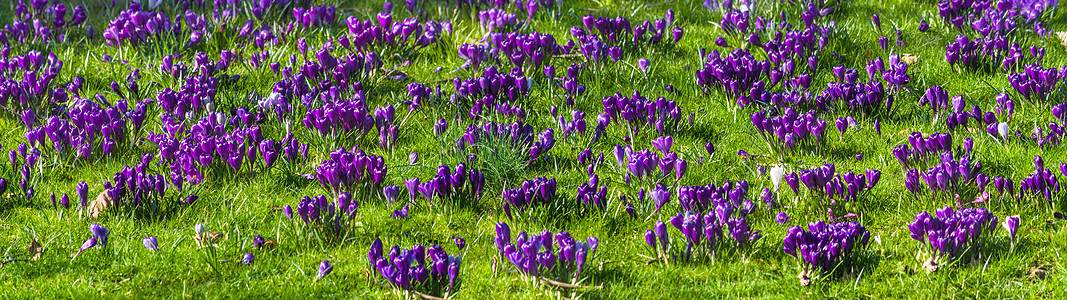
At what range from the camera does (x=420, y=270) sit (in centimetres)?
350

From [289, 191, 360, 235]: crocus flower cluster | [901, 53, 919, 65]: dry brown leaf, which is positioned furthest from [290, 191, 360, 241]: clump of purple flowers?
[901, 53, 919, 65]: dry brown leaf

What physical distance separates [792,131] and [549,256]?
2084mm

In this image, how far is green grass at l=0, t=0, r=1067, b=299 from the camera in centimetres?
376

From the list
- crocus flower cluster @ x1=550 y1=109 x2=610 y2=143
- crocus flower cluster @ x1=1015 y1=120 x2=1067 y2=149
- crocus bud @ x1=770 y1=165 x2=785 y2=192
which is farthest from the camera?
crocus flower cluster @ x1=550 y1=109 x2=610 y2=143

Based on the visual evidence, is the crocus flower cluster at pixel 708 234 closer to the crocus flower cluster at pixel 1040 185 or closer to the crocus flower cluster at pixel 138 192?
the crocus flower cluster at pixel 1040 185

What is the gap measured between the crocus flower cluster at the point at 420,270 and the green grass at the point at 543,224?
16 centimetres

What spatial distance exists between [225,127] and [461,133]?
4.62 feet

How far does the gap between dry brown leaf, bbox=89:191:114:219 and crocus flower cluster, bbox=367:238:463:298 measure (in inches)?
60.2

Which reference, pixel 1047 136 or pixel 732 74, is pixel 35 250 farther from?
pixel 1047 136

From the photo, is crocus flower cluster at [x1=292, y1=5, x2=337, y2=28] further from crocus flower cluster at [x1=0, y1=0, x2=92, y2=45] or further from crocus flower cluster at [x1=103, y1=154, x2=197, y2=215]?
crocus flower cluster at [x1=103, y1=154, x2=197, y2=215]

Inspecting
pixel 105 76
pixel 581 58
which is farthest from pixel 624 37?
pixel 105 76

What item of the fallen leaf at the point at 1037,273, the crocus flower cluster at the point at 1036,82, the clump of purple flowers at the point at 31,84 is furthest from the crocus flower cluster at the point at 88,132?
the crocus flower cluster at the point at 1036,82

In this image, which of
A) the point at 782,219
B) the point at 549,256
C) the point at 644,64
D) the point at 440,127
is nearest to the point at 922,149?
the point at 782,219

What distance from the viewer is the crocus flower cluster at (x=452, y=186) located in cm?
441
